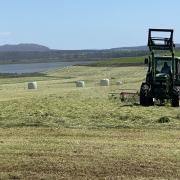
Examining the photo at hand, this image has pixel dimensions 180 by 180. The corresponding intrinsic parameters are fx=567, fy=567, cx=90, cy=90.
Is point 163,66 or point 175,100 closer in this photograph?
point 175,100

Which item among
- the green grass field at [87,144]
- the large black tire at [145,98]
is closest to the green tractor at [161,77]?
the large black tire at [145,98]

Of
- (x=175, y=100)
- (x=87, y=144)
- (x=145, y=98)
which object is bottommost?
(x=175, y=100)

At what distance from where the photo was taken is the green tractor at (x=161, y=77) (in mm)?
22312

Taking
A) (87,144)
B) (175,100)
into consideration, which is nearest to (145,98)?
(175,100)

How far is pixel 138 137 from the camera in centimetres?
1243

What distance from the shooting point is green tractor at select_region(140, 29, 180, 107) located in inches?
878

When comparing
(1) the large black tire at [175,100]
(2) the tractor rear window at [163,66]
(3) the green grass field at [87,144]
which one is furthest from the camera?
(2) the tractor rear window at [163,66]

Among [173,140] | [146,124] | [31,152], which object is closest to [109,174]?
[31,152]

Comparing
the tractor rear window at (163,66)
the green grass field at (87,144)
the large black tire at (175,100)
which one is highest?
the tractor rear window at (163,66)

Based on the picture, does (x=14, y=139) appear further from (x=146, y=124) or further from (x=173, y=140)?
(x=146, y=124)

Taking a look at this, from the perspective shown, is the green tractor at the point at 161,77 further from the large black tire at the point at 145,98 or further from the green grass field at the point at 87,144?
the green grass field at the point at 87,144

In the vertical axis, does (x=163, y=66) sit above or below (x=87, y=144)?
above

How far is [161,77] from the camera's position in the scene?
23.1 meters

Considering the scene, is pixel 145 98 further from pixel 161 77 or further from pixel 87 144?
pixel 87 144
